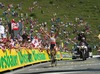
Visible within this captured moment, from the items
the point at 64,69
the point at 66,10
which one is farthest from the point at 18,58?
the point at 66,10

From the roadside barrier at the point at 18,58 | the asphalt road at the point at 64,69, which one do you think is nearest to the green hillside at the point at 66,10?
the roadside barrier at the point at 18,58

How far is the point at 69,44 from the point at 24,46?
88.8 feet

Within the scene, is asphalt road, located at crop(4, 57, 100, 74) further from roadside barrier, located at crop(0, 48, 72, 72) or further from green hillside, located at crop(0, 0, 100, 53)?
green hillside, located at crop(0, 0, 100, 53)

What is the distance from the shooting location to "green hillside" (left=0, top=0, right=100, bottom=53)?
59938 millimetres

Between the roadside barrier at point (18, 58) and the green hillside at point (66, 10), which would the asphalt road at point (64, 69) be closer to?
the roadside barrier at point (18, 58)

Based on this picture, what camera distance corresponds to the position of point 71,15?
6475cm

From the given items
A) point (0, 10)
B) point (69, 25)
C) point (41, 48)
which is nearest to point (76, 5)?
point (69, 25)

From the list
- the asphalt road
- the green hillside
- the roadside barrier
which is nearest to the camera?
the asphalt road

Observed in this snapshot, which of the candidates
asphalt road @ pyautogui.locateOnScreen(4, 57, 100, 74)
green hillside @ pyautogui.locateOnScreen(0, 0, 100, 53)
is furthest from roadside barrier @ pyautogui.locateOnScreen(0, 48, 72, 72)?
green hillside @ pyautogui.locateOnScreen(0, 0, 100, 53)

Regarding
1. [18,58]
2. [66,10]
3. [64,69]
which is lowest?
[64,69]

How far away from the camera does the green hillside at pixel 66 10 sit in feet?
197

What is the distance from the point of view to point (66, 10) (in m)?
68.3

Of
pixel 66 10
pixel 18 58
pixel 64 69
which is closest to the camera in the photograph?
pixel 64 69

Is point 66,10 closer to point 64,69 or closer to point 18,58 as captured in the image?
point 18,58
